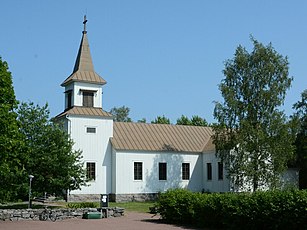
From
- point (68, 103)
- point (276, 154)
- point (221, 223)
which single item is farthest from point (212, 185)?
point (221, 223)

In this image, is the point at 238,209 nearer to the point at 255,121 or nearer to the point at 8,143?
the point at 8,143

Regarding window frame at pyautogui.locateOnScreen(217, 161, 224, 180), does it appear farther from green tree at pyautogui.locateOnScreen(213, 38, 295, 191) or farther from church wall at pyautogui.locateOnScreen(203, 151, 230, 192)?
green tree at pyautogui.locateOnScreen(213, 38, 295, 191)

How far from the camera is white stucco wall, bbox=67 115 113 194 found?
36000mm

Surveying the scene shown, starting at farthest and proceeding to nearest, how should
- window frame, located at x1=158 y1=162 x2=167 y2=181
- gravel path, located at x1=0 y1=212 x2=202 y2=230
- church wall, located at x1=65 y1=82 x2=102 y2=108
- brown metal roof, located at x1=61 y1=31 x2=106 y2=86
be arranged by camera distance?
window frame, located at x1=158 y1=162 x2=167 y2=181 < brown metal roof, located at x1=61 y1=31 x2=106 y2=86 < church wall, located at x1=65 y1=82 x2=102 y2=108 < gravel path, located at x1=0 y1=212 x2=202 y2=230

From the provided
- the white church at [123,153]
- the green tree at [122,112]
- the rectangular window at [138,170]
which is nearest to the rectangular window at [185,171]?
the white church at [123,153]

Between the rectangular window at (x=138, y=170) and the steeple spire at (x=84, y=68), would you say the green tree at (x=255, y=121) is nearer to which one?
the rectangular window at (x=138, y=170)

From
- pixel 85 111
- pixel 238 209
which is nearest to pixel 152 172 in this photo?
pixel 85 111

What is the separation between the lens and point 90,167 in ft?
119

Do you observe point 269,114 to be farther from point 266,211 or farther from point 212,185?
point 266,211

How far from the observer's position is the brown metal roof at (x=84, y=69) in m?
37.5

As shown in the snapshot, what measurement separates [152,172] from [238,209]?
2119 centimetres

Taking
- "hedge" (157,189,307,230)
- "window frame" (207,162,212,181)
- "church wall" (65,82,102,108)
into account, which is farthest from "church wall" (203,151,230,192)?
"hedge" (157,189,307,230)

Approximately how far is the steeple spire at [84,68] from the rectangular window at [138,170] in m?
7.13

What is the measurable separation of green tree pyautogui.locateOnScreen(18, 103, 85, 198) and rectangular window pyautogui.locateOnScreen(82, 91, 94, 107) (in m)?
8.07
